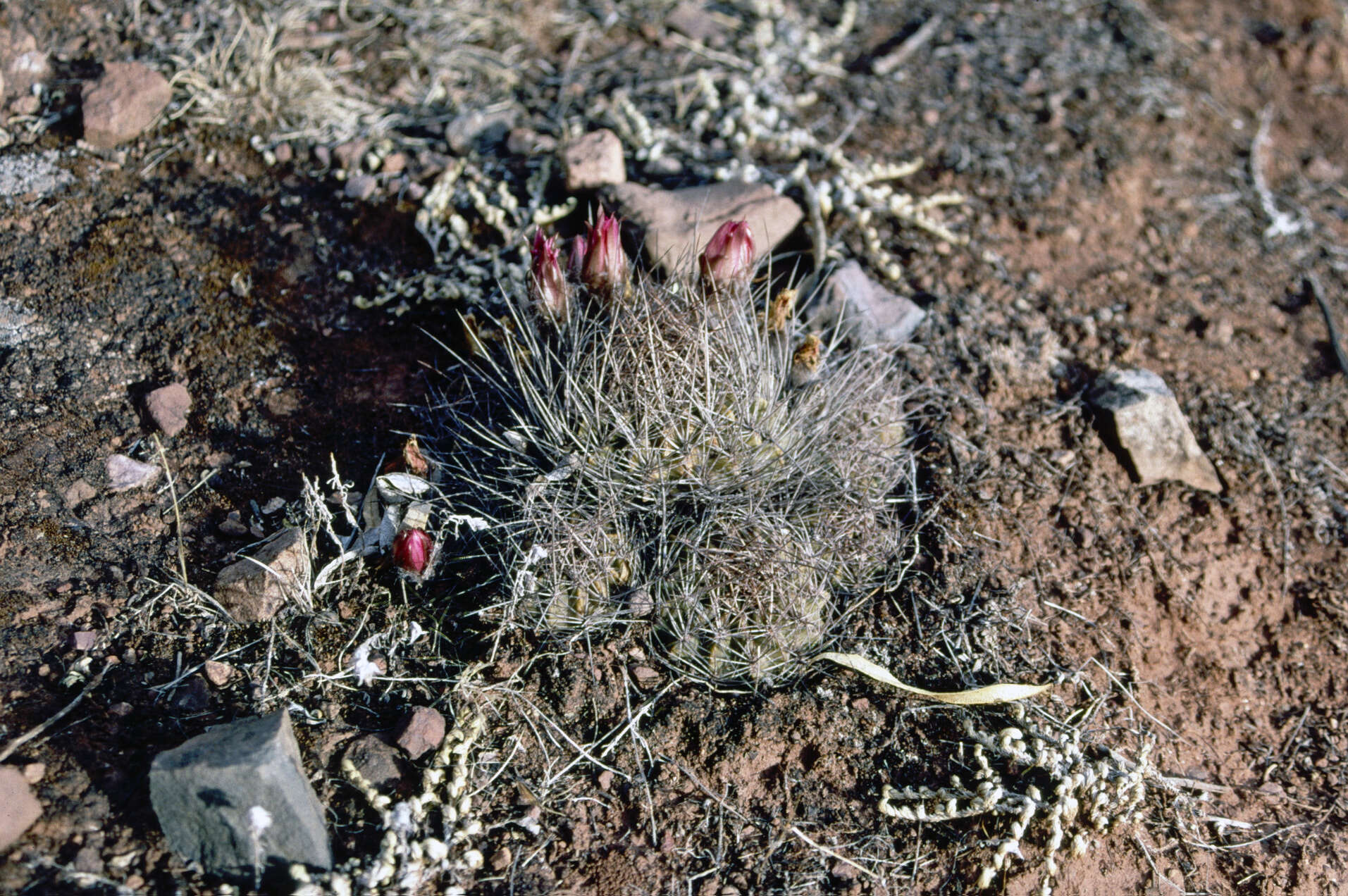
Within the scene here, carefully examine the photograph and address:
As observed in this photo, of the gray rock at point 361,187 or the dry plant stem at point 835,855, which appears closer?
the dry plant stem at point 835,855

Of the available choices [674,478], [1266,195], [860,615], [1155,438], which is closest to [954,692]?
[860,615]

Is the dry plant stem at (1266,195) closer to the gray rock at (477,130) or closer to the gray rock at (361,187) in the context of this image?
the gray rock at (477,130)

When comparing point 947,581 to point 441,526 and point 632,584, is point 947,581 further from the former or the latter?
point 441,526

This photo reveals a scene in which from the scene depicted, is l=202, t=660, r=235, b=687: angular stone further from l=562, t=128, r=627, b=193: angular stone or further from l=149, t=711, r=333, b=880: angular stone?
l=562, t=128, r=627, b=193: angular stone

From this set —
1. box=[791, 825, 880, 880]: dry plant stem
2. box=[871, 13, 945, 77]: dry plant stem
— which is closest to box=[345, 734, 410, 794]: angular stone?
box=[791, 825, 880, 880]: dry plant stem

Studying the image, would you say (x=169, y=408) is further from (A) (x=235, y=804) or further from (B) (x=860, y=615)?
(B) (x=860, y=615)

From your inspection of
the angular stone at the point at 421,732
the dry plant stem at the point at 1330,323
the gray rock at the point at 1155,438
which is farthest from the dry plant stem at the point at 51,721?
the dry plant stem at the point at 1330,323
